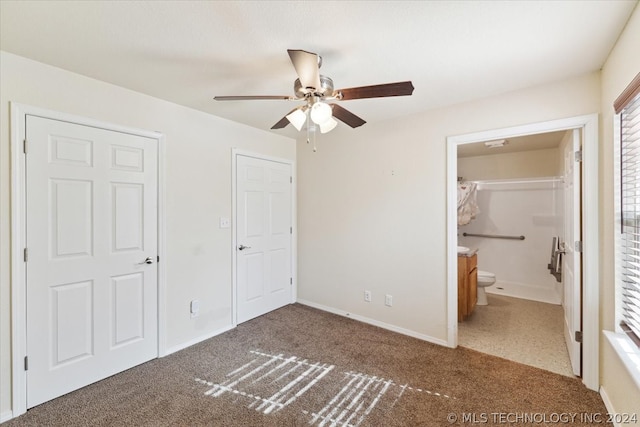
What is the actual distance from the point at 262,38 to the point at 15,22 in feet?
4.24

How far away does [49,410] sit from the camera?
6.20ft

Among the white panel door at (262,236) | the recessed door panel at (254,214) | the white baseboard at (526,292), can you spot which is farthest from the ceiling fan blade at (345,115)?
the white baseboard at (526,292)

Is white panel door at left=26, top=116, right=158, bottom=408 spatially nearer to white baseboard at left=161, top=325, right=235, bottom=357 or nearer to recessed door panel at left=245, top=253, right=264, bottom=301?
white baseboard at left=161, top=325, right=235, bottom=357

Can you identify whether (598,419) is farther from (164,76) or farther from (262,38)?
(164,76)

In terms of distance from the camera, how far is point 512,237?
176 inches

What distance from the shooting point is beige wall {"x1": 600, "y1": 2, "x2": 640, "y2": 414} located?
152cm

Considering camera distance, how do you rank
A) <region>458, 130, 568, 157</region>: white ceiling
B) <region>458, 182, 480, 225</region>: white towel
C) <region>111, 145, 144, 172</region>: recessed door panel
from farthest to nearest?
<region>458, 182, 480, 225</region>: white towel, <region>458, 130, 568, 157</region>: white ceiling, <region>111, 145, 144, 172</region>: recessed door panel

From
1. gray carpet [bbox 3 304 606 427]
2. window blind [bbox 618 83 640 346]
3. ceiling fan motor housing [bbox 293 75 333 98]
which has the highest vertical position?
ceiling fan motor housing [bbox 293 75 333 98]

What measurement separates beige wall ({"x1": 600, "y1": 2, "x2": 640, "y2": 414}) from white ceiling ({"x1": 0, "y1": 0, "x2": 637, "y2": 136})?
117mm

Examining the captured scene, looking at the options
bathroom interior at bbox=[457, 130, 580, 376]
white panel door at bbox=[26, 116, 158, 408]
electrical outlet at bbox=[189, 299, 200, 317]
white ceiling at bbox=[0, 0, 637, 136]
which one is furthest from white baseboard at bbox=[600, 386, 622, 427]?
white panel door at bbox=[26, 116, 158, 408]

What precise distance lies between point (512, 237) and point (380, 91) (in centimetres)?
402

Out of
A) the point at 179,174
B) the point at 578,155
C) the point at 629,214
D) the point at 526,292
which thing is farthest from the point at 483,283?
the point at 179,174

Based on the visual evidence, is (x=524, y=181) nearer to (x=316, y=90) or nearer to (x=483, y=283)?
(x=483, y=283)

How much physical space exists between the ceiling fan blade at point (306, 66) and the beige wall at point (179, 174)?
5.31 feet
